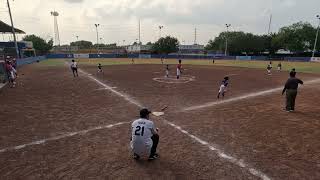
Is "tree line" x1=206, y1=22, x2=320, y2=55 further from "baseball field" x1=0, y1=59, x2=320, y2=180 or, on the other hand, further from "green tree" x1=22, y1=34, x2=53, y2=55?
"baseball field" x1=0, y1=59, x2=320, y2=180

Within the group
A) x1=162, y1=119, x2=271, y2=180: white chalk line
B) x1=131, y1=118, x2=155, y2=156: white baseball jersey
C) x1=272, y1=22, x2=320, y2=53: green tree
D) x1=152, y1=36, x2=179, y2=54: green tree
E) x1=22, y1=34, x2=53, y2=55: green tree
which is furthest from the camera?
x1=22, y1=34, x2=53, y2=55: green tree

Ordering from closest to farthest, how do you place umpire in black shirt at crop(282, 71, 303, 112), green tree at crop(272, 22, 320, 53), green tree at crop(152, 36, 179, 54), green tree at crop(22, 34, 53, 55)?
1. umpire in black shirt at crop(282, 71, 303, 112)
2. green tree at crop(272, 22, 320, 53)
3. green tree at crop(152, 36, 179, 54)
4. green tree at crop(22, 34, 53, 55)

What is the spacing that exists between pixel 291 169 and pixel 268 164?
57 cm

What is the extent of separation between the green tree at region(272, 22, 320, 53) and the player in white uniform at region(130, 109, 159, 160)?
355 ft

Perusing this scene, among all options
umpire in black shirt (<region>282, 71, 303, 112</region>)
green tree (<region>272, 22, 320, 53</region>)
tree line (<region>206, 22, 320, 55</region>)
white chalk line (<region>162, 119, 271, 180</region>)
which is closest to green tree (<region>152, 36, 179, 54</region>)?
tree line (<region>206, 22, 320, 55</region>)

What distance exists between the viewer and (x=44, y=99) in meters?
18.0

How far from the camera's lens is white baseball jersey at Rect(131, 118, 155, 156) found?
772cm

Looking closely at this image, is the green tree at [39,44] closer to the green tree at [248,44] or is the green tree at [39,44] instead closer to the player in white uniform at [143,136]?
the green tree at [248,44]

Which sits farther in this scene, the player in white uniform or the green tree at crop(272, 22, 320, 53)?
the green tree at crop(272, 22, 320, 53)

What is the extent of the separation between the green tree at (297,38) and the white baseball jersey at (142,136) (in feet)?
356

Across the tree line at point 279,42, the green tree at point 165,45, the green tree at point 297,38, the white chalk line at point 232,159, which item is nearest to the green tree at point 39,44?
the green tree at point 165,45

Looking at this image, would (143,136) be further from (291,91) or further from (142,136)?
(291,91)

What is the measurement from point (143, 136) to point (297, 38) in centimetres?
11016

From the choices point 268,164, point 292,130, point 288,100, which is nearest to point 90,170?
point 268,164
